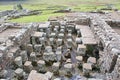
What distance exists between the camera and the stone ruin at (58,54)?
11.7 m

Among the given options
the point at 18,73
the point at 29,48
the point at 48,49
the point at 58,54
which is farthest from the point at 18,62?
the point at 48,49

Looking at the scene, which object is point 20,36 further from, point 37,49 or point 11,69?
point 11,69

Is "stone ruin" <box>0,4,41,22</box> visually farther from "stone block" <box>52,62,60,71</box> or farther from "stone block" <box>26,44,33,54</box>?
"stone block" <box>52,62,60,71</box>

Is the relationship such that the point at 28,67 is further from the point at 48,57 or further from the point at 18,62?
the point at 48,57

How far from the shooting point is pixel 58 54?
1411 centimetres

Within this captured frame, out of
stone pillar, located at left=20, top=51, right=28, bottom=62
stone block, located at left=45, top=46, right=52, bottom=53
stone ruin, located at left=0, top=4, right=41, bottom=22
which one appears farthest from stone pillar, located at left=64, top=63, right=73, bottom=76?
stone ruin, located at left=0, top=4, right=41, bottom=22

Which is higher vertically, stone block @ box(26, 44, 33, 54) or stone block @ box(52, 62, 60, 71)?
stone block @ box(26, 44, 33, 54)

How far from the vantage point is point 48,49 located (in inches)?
598

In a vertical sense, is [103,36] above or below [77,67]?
above

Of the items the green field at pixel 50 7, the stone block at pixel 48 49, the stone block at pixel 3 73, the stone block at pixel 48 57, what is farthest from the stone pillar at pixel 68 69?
the green field at pixel 50 7

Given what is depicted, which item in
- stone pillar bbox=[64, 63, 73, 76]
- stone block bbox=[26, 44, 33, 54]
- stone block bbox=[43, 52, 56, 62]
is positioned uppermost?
stone block bbox=[26, 44, 33, 54]

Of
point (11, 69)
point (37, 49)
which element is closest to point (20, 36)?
point (37, 49)

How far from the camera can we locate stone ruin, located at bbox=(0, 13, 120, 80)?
38.5 ft

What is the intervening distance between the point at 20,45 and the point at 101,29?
623 cm
